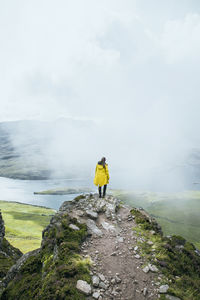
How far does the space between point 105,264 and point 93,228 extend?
399 cm

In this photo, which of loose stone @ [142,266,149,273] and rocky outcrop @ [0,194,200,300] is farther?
loose stone @ [142,266,149,273]

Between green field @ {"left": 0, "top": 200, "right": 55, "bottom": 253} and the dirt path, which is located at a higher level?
the dirt path

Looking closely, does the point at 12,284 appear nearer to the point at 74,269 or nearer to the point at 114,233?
the point at 74,269

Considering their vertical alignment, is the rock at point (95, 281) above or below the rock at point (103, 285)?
above

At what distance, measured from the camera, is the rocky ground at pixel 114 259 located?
28.8 feet

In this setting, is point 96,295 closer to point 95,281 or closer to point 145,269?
point 95,281

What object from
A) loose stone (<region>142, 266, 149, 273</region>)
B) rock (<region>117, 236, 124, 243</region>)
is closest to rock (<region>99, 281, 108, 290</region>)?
loose stone (<region>142, 266, 149, 273</region>)

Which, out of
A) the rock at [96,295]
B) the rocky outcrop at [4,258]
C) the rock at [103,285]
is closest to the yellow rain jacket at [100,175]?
the rock at [103,285]

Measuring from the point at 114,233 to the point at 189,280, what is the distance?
5.57 meters

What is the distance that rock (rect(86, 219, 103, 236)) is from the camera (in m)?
13.8

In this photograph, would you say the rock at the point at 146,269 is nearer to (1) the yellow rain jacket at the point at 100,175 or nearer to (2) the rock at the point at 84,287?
(2) the rock at the point at 84,287

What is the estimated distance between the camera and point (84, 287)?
862 centimetres

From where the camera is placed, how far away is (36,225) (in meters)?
151

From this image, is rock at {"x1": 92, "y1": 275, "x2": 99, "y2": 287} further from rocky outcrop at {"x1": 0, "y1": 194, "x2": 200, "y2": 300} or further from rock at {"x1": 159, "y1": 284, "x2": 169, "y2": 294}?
rock at {"x1": 159, "y1": 284, "x2": 169, "y2": 294}
